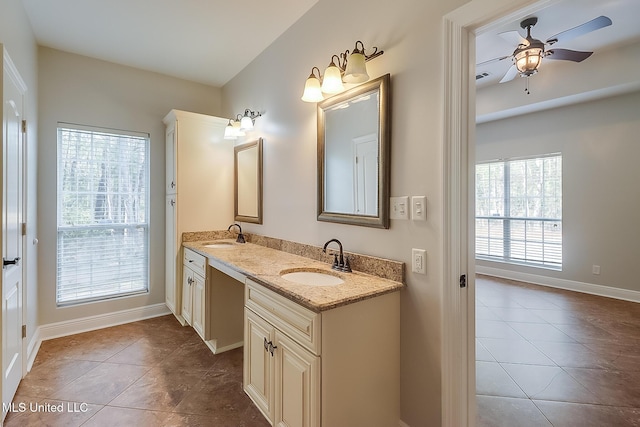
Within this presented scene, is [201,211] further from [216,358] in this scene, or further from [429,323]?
[429,323]

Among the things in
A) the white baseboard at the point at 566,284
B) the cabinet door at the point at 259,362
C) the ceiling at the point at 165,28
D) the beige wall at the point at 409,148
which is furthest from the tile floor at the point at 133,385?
the white baseboard at the point at 566,284

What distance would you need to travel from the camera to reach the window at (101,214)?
2.86 metres

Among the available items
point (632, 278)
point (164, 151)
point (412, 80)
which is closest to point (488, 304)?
point (632, 278)

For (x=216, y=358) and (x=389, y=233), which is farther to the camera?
(x=216, y=358)

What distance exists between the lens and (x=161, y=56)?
9.47 ft

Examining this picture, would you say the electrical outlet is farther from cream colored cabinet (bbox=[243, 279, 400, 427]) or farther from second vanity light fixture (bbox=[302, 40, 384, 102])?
second vanity light fixture (bbox=[302, 40, 384, 102])

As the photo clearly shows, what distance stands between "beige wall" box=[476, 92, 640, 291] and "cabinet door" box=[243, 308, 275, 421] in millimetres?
4631

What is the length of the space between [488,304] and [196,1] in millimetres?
4236

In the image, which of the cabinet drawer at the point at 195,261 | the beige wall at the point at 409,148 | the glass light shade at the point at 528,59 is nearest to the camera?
the beige wall at the point at 409,148

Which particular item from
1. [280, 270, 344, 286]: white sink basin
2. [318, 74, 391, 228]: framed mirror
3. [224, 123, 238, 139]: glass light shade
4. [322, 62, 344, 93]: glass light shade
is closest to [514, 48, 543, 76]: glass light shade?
[318, 74, 391, 228]: framed mirror

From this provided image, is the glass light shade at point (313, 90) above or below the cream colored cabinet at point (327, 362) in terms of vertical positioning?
above

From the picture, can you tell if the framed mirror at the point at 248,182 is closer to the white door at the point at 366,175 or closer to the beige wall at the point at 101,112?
the beige wall at the point at 101,112

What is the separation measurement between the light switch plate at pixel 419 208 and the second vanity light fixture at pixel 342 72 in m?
0.73

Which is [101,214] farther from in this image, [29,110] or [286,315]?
[286,315]
